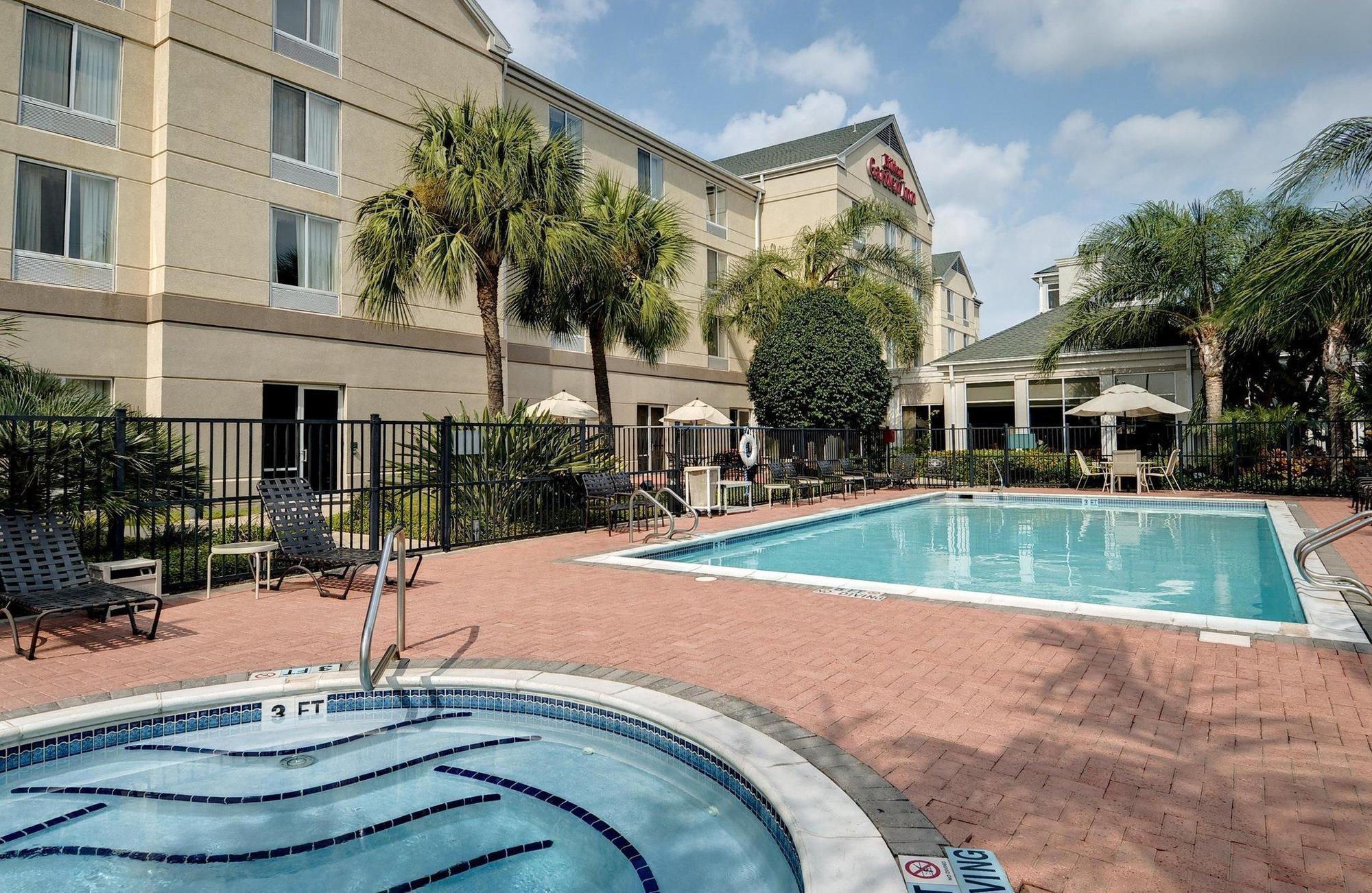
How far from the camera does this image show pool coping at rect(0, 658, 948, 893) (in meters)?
2.60

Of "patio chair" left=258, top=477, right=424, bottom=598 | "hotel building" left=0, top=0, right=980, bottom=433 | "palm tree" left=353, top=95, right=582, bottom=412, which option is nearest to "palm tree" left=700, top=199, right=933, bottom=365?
"hotel building" left=0, top=0, right=980, bottom=433

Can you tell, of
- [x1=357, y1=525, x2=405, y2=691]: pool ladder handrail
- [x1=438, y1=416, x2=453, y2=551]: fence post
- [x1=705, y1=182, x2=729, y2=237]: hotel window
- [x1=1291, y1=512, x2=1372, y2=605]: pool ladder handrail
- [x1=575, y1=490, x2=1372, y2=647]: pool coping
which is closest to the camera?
[x1=357, y1=525, x2=405, y2=691]: pool ladder handrail

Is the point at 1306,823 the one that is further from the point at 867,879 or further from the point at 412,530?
the point at 412,530

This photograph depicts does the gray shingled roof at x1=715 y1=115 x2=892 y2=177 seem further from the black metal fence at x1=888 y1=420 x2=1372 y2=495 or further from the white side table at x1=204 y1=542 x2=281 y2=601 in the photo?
the white side table at x1=204 y1=542 x2=281 y2=601

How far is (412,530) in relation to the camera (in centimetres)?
1088

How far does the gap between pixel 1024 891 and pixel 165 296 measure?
16630 mm

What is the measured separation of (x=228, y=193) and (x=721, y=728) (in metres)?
16.4

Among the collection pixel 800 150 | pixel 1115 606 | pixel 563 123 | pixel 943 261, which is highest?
pixel 800 150

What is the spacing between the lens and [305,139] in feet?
55.2

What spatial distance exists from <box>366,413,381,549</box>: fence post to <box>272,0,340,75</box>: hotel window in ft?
39.0

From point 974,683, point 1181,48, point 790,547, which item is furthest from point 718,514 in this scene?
point 1181,48

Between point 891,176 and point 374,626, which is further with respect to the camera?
point 891,176

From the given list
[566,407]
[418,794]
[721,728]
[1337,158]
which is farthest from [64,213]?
[1337,158]

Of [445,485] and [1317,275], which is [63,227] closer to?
[445,485]
